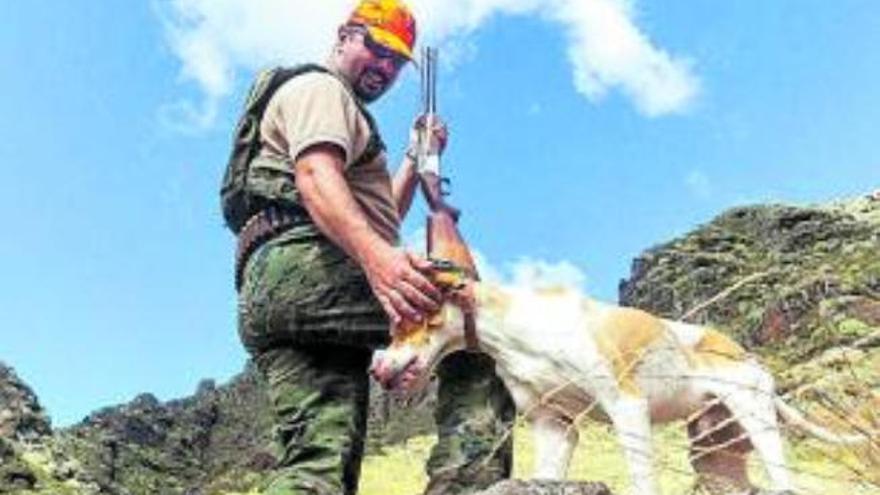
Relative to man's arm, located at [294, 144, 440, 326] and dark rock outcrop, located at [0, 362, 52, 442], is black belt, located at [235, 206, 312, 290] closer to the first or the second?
man's arm, located at [294, 144, 440, 326]

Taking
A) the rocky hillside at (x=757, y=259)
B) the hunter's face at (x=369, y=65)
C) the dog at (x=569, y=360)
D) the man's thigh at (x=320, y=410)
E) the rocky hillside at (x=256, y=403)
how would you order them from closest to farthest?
the man's thigh at (x=320, y=410), the dog at (x=569, y=360), the hunter's face at (x=369, y=65), the rocky hillside at (x=256, y=403), the rocky hillside at (x=757, y=259)

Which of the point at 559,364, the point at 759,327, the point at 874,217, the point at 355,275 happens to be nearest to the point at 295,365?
the point at 355,275

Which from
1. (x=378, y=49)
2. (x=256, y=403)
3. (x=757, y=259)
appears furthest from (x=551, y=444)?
(x=256, y=403)

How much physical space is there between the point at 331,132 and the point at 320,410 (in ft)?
3.55

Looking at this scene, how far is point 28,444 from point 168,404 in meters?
54.4

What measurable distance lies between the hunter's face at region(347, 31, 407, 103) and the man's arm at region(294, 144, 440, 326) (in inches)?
27.1

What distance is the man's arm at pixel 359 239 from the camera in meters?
5.66

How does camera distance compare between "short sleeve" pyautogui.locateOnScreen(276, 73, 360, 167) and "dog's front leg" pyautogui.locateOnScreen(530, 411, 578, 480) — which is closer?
"short sleeve" pyautogui.locateOnScreen(276, 73, 360, 167)

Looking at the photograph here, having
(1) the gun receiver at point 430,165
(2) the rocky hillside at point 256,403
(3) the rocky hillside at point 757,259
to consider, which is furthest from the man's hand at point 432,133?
(3) the rocky hillside at point 757,259

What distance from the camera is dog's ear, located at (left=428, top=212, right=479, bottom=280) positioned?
7.04 m

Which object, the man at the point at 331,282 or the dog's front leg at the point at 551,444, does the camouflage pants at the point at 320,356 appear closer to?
the man at the point at 331,282

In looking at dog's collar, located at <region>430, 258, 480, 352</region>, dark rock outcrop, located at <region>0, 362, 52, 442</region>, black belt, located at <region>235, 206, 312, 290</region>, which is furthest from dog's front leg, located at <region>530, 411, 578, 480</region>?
dark rock outcrop, located at <region>0, 362, 52, 442</region>

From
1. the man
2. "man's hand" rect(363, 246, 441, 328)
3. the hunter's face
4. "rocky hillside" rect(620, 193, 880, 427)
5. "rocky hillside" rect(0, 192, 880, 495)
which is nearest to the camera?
"man's hand" rect(363, 246, 441, 328)

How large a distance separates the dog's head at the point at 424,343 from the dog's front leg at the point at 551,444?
2.07ft
